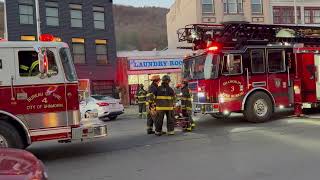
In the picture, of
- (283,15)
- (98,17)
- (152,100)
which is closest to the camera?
(152,100)

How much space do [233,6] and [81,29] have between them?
13883 millimetres

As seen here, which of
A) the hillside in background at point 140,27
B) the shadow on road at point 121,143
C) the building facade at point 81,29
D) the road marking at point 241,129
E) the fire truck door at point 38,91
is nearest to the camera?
the fire truck door at point 38,91

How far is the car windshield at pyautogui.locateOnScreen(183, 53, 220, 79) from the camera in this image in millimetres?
15156

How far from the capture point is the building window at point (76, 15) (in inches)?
1496

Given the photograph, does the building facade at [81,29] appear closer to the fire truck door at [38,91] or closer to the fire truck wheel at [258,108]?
the fire truck wheel at [258,108]

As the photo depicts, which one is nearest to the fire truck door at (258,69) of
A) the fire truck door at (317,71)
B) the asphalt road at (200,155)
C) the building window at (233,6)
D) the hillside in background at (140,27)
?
the asphalt road at (200,155)

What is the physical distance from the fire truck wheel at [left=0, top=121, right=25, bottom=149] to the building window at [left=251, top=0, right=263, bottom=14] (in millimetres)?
36243

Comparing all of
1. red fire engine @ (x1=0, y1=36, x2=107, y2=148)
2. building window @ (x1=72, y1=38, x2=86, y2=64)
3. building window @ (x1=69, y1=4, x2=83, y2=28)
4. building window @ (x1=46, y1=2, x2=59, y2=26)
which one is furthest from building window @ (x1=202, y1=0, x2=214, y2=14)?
red fire engine @ (x1=0, y1=36, x2=107, y2=148)

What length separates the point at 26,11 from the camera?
3569 cm

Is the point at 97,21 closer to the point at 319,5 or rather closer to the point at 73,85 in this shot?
the point at 319,5

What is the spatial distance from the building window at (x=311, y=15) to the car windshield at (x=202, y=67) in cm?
3117

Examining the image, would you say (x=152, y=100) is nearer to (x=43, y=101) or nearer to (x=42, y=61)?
(x=43, y=101)

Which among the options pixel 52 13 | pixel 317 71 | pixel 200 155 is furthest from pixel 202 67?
pixel 52 13

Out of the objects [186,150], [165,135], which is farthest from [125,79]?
[186,150]
